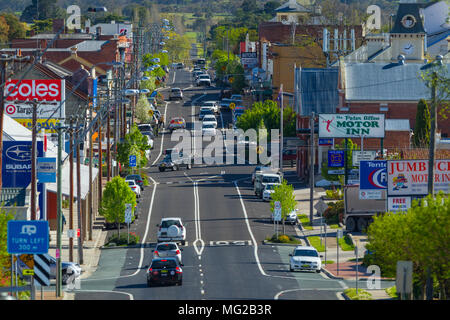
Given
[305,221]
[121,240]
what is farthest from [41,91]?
[305,221]

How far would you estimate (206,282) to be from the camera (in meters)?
48.1

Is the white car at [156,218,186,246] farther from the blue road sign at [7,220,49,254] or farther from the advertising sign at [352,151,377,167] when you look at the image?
the blue road sign at [7,220,49,254]

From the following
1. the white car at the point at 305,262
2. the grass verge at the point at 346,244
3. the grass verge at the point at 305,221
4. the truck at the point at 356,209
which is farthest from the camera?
the grass verge at the point at 305,221

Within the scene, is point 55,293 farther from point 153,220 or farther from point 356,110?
point 356,110

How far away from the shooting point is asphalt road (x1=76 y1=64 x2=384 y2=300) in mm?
45188

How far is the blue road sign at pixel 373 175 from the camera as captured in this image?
206ft

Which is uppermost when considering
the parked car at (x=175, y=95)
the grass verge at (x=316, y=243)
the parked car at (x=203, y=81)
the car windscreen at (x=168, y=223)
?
the parked car at (x=203, y=81)

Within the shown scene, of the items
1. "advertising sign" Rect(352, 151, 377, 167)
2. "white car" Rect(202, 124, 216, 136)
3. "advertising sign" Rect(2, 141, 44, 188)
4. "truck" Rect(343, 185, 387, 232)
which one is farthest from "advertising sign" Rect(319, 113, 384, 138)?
"white car" Rect(202, 124, 216, 136)

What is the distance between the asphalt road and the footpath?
1.34m

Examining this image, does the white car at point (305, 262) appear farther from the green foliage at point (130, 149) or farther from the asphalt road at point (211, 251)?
the green foliage at point (130, 149)

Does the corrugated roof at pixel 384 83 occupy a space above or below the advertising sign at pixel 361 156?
above

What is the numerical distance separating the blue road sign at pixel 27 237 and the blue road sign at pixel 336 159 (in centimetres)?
4408

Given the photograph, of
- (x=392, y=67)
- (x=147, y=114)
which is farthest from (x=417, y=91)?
(x=147, y=114)

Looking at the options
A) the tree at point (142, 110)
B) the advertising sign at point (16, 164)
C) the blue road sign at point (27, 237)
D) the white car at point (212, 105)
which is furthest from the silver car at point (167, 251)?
the white car at point (212, 105)
